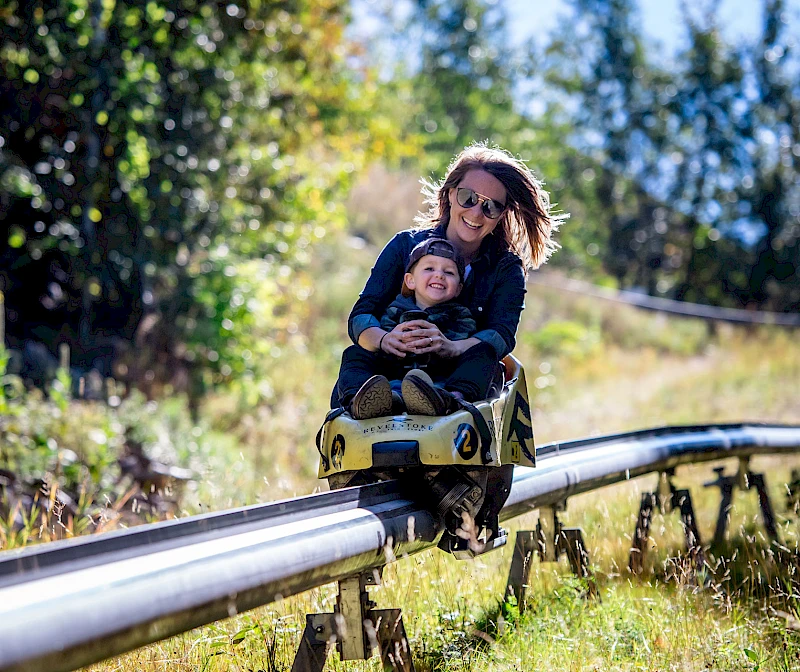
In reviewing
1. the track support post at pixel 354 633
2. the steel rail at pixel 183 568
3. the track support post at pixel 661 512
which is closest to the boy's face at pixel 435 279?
the steel rail at pixel 183 568

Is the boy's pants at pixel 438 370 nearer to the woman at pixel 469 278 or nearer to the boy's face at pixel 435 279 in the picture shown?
the woman at pixel 469 278

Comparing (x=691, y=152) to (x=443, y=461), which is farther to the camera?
(x=691, y=152)

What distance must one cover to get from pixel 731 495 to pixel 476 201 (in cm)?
302

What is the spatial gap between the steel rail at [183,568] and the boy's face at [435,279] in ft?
2.94

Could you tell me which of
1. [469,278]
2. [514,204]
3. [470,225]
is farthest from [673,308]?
[469,278]

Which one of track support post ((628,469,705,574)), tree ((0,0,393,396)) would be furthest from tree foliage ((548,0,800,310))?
track support post ((628,469,705,574))

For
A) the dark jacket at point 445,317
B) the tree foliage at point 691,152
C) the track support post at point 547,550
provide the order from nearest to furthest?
the dark jacket at point 445,317 < the track support post at point 547,550 < the tree foliage at point 691,152

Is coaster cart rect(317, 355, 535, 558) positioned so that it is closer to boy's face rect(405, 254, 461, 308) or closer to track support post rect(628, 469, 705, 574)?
boy's face rect(405, 254, 461, 308)

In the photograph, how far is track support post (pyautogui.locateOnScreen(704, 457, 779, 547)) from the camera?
6000 mm

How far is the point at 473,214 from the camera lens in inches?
172

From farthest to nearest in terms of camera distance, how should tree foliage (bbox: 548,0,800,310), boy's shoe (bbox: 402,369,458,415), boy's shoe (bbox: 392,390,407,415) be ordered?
tree foliage (bbox: 548,0,800,310) → boy's shoe (bbox: 392,390,407,415) → boy's shoe (bbox: 402,369,458,415)

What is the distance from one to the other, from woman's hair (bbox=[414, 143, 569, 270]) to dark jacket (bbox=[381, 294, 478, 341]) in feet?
1.78

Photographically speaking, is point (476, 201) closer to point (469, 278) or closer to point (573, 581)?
point (469, 278)

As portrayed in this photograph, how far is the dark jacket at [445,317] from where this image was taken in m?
4.09
